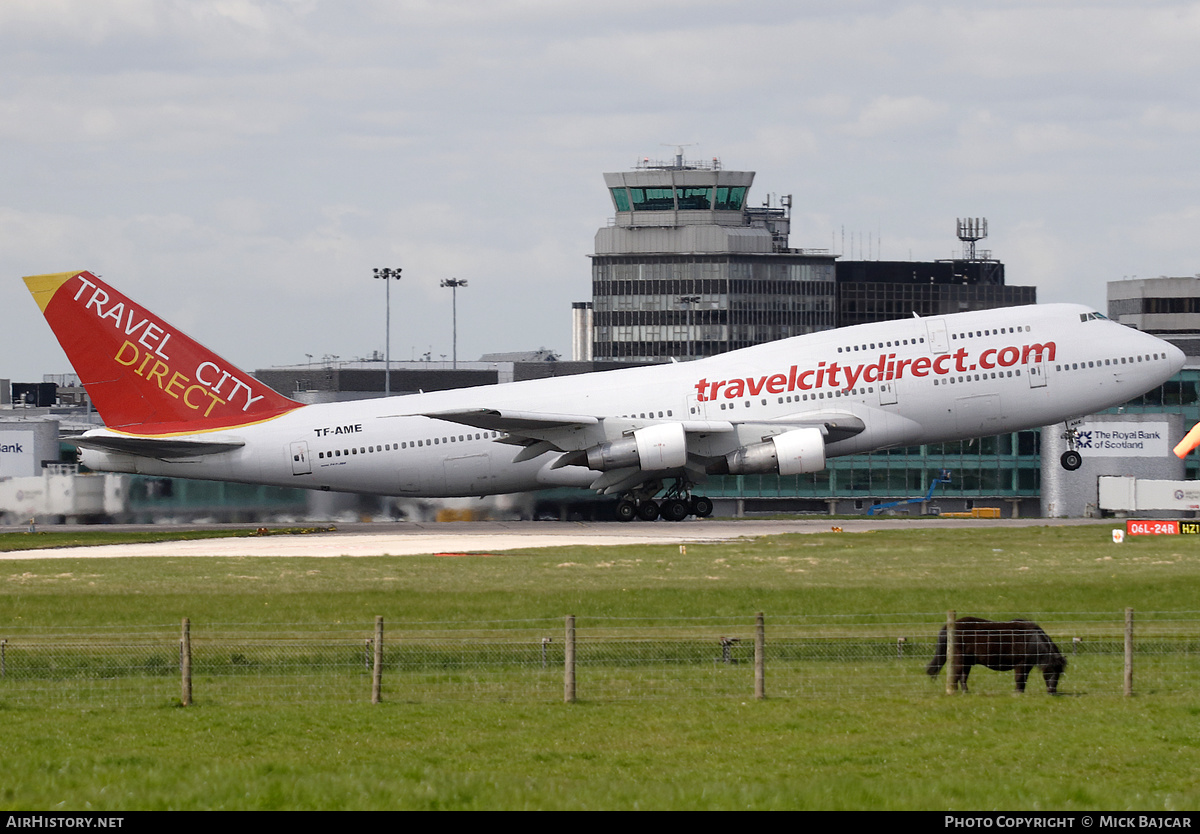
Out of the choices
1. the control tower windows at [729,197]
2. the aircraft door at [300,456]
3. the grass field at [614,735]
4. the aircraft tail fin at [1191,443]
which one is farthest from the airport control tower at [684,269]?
the grass field at [614,735]

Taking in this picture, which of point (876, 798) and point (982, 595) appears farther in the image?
point (982, 595)

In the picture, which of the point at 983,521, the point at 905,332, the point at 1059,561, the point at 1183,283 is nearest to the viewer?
the point at 1059,561

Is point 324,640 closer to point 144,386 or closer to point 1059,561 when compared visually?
point 1059,561

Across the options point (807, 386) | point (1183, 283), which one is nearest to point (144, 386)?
point (807, 386)

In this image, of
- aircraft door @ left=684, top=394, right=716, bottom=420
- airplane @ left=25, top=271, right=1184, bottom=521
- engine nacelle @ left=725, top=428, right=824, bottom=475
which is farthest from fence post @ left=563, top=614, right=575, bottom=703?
aircraft door @ left=684, top=394, right=716, bottom=420

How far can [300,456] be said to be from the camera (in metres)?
52.8

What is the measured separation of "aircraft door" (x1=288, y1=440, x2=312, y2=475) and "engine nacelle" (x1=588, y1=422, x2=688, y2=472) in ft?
33.1

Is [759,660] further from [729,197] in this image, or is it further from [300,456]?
[729,197]

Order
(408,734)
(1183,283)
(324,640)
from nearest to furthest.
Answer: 1. (408,734)
2. (324,640)
3. (1183,283)

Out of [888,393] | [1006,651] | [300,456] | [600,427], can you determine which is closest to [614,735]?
[1006,651]

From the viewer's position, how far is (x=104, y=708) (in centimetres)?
2005

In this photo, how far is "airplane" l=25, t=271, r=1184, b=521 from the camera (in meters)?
51.5

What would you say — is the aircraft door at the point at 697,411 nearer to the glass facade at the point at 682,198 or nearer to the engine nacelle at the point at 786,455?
the engine nacelle at the point at 786,455

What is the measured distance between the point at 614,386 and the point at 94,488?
19515 mm
